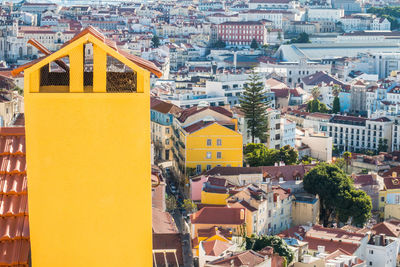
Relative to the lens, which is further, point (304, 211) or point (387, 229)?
point (304, 211)

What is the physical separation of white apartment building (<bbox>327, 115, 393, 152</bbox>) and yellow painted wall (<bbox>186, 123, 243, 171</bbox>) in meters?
16.0

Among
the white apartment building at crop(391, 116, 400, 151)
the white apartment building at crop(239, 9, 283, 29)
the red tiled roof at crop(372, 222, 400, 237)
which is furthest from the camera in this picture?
the white apartment building at crop(239, 9, 283, 29)

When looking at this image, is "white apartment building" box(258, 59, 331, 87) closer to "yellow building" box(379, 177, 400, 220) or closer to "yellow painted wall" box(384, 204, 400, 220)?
"yellow building" box(379, 177, 400, 220)

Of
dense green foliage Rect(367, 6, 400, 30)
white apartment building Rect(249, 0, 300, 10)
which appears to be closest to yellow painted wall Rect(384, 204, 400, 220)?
dense green foliage Rect(367, 6, 400, 30)

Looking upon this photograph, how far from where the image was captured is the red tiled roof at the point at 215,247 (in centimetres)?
1845

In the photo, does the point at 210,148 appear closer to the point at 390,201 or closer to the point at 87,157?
the point at 390,201

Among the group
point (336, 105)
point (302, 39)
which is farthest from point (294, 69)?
point (302, 39)

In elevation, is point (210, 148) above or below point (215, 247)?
above

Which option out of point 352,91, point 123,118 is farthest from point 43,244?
point 352,91

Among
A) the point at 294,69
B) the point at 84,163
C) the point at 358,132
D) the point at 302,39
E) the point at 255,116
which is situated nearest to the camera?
the point at 84,163

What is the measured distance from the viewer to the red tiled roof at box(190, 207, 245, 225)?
21.7 meters

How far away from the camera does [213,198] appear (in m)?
24.5

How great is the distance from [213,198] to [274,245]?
16.4ft

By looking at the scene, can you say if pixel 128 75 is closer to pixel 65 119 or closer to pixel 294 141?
pixel 65 119
